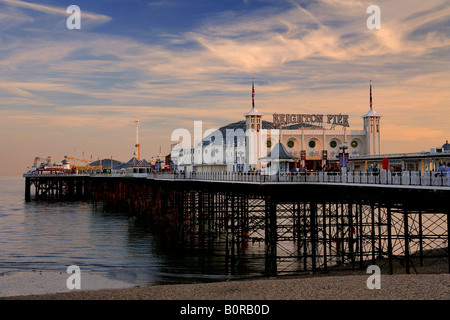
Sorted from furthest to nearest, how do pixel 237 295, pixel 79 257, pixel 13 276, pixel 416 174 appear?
pixel 79 257, pixel 13 276, pixel 416 174, pixel 237 295

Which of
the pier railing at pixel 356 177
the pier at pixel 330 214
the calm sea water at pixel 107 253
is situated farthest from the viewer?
the calm sea water at pixel 107 253

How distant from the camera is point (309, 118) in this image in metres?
72.3

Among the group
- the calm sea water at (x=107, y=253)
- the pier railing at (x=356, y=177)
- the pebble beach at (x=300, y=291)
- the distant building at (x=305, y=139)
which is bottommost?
the calm sea water at (x=107, y=253)

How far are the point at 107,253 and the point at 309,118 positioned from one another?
140 feet

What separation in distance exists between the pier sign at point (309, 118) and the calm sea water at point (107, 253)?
25.2 m

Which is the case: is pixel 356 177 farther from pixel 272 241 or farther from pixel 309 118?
pixel 309 118

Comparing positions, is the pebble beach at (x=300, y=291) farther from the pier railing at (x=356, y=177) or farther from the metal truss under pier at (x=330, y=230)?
the pier railing at (x=356, y=177)

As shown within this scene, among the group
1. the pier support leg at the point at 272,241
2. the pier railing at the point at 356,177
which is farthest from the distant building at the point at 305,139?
the pier support leg at the point at 272,241

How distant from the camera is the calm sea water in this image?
32062 millimetres

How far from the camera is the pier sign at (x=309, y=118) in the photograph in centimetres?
7038
